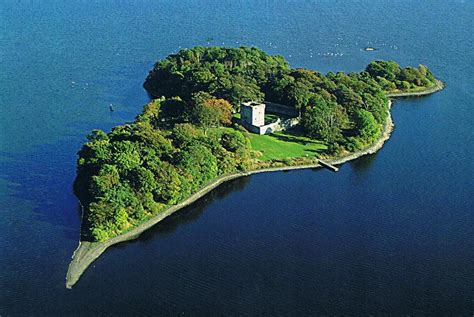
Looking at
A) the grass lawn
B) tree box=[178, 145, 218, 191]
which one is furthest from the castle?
tree box=[178, 145, 218, 191]

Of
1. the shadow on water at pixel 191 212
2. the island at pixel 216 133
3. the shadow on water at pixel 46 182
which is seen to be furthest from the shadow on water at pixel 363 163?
the shadow on water at pixel 46 182

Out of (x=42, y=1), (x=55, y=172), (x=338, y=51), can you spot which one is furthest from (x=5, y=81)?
(x=42, y=1)

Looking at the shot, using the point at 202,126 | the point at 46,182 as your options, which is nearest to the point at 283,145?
the point at 202,126

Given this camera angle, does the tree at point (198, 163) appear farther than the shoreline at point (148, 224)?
Yes

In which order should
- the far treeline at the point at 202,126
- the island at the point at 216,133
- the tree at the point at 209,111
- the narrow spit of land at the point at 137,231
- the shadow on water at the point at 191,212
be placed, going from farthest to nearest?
the tree at the point at 209,111 < the far treeline at the point at 202,126 < the island at the point at 216,133 < the shadow on water at the point at 191,212 < the narrow spit of land at the point at 137,231

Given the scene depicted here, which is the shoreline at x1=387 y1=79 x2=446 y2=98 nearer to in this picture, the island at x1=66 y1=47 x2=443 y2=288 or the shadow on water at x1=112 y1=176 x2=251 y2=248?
the island at x1=66 y1=47 x2=443 y2=288

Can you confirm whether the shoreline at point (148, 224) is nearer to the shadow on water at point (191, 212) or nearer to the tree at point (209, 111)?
the shadow on water at point (191, 212)

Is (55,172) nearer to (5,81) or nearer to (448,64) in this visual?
(5,81)
